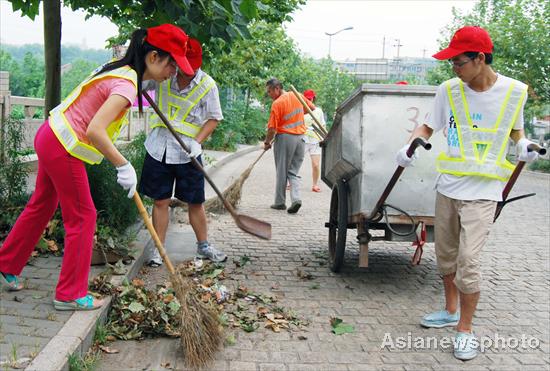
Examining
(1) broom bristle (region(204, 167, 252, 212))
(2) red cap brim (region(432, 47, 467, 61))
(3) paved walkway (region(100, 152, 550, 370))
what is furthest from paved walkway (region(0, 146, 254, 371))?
(1) broom bristle (region(204, 167, 252, 212))

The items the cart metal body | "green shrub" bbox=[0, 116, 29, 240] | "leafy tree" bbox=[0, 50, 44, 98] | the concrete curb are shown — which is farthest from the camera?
"leafy tree" bbox=[0, 50, 44, 98]

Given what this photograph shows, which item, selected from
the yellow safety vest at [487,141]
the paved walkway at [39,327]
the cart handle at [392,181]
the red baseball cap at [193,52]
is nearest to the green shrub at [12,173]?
the paved walkway at [39,327]

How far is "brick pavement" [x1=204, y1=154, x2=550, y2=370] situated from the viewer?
153 inches

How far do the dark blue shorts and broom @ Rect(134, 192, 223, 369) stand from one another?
1581 millimetres

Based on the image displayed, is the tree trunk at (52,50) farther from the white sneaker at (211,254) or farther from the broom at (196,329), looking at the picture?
the broom at (196,329)

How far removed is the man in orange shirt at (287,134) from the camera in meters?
9.27

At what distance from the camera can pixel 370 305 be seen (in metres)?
4.93

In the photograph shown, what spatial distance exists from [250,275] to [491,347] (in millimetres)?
2255

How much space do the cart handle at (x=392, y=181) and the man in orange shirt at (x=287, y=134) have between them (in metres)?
4.33

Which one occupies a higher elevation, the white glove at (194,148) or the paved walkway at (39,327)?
the white glove at (194,148)

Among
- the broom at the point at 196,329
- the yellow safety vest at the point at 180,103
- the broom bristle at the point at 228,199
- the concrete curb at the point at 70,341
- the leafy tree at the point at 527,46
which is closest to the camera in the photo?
the concrete curb at the point at 70,341

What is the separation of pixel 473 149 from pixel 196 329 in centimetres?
207

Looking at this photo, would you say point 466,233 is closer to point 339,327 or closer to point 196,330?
point 339,327

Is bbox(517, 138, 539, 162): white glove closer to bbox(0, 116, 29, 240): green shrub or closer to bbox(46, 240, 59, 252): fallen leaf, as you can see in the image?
bbox(46, 240, 59, 252): fallen leaf
